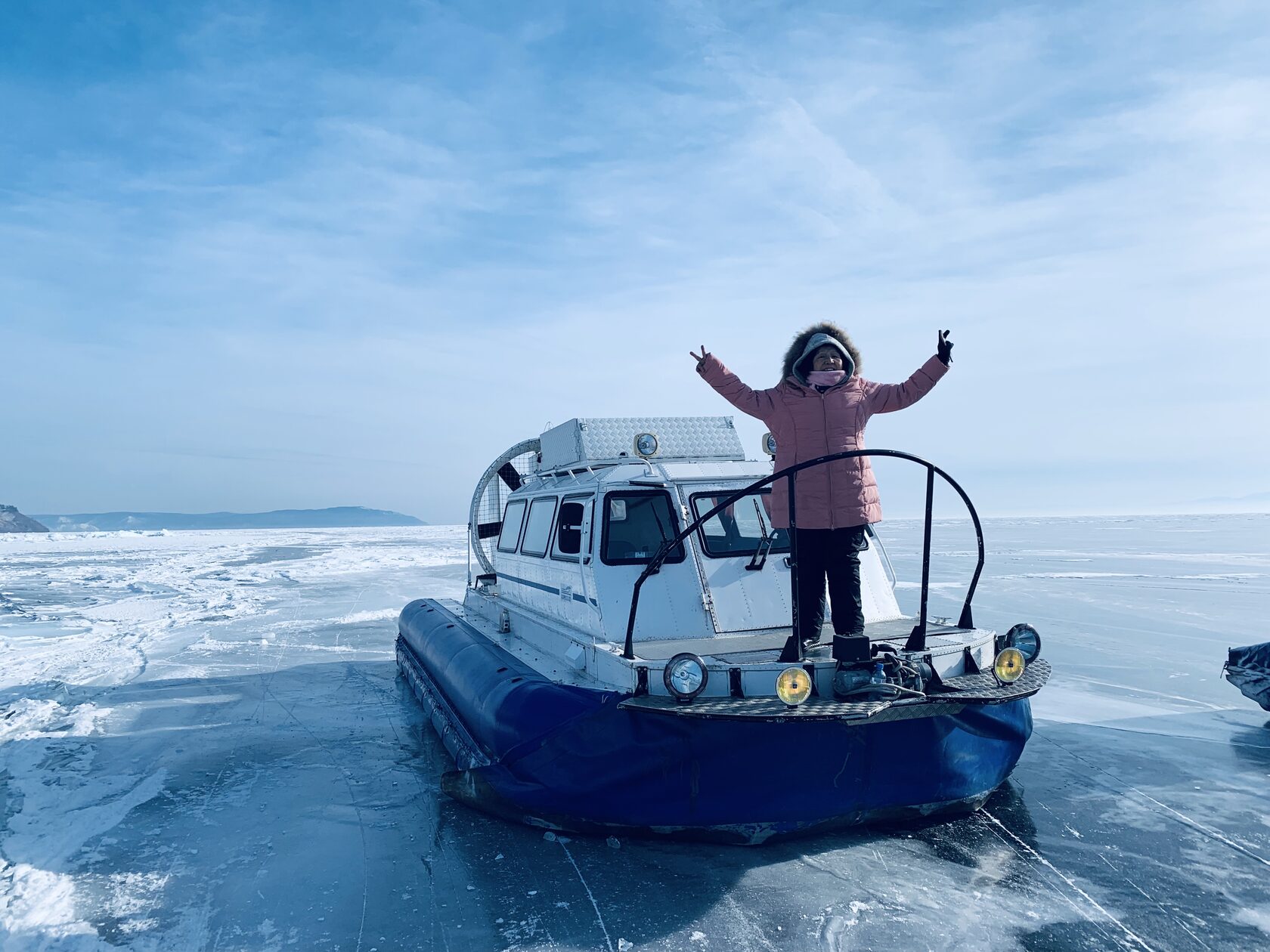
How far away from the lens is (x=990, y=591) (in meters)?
12.7

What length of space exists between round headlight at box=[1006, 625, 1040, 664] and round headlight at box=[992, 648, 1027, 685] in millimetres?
Answer: 294

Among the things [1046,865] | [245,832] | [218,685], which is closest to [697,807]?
[1046,865]

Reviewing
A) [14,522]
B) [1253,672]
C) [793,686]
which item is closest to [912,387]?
[793,686]

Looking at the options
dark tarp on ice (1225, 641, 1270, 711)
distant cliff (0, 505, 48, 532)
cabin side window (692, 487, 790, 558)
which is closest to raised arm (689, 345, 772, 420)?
cabin side window (692, 487, 790, 558)

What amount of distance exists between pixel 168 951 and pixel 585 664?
81.4 inches

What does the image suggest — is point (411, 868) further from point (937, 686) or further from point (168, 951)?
point (937, 686)

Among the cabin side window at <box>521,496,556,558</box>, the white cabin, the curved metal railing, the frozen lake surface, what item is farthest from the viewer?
the cabin side window at <box>521,496,556,558</box>

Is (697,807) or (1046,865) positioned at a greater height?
(697,807)

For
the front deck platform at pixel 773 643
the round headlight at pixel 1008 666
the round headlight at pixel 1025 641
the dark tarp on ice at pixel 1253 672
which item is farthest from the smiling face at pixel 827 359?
the dark tarp on ice at pixel 1253 672

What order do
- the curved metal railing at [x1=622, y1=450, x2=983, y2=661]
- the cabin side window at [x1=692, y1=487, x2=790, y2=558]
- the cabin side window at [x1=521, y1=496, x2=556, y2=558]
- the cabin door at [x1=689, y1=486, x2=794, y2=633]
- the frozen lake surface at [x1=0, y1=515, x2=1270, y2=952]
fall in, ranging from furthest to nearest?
the cabin side window at [x1=521, y1=496, x2=556, y2=558], the cabin side window at [x1=692, y1=487, x2=790, y2=558], the cabin door at [x1=689, y1=486, x2=794, y2=633], the curved metal railing at [x1=622, y1=450, x2=983, y2=661], the frozen lake surface at [x1=0, y1=515, x2=1270, y2=952]

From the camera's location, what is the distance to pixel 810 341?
382 centimetres

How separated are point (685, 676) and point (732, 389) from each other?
1317 millimetres

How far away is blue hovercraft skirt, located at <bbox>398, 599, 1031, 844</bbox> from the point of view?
11.6ft

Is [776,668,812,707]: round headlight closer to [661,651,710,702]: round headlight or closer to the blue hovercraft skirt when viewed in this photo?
the blue hovercraft skirt
